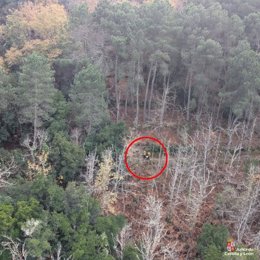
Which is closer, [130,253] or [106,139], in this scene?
[130,253]

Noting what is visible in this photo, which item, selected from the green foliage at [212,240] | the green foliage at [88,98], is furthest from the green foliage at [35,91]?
the green foliage at [212,240]

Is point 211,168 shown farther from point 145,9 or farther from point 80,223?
point 145,9

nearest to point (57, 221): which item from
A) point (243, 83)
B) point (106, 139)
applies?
point (106, 139)

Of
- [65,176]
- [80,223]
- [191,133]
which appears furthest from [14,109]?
[191,133]

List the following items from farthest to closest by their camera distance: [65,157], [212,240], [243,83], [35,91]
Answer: [243,83], [35,91], [65,157], [212,240]

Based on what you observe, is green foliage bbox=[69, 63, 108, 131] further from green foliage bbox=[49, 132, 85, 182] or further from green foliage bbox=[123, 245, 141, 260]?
green foliage bbox=[123, 245, 141, 260]

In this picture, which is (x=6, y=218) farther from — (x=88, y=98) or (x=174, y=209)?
(x=88, y=98)
